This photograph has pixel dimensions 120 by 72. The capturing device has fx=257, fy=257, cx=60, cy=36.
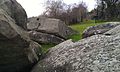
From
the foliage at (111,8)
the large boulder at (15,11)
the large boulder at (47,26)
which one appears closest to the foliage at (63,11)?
the foliage at (111,8)

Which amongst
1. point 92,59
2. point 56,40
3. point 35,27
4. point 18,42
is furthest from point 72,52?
point 35,27

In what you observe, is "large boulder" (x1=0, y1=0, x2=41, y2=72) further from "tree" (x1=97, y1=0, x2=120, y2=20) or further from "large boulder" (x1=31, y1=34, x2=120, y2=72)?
"tree" (x1=97, y1=0, x2=120, y2=20)

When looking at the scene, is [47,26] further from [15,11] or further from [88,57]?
[88,57]

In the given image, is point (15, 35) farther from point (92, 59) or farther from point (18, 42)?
point (92, 59)

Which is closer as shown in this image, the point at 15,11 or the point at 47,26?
the point at 15,11

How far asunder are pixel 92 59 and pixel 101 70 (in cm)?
48

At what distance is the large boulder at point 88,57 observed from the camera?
17.1ft

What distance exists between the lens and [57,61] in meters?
6.36

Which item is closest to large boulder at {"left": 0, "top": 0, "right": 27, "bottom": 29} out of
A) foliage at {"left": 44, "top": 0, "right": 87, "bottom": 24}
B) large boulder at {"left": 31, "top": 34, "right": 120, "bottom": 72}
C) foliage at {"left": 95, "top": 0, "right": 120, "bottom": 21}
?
large boulder at {"left": 31, "top": 34, "right": 120, "bottom": 72}

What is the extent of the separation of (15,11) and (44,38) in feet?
34.9

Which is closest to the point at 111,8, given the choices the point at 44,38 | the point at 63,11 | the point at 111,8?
the point at 111,8

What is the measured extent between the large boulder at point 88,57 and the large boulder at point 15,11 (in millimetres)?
1405

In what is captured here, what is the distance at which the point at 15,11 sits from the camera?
7457mm

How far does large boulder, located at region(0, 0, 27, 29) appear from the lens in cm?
727
